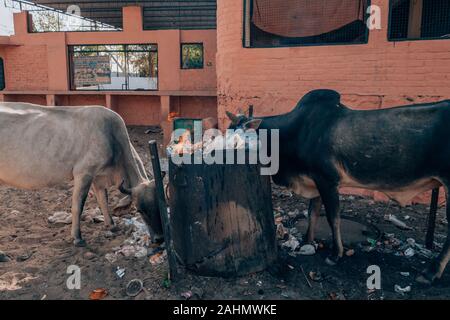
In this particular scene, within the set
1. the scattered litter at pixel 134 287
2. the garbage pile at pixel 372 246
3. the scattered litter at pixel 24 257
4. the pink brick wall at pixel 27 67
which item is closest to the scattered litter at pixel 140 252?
the scattered litter at pixel 134 287

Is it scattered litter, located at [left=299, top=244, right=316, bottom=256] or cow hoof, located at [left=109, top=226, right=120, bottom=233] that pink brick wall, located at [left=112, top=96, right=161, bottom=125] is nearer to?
cow hoof, located at [left=109, top=226, right=120, bottom=233]

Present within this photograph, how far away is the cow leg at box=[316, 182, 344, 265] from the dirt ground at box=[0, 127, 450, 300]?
10 cm

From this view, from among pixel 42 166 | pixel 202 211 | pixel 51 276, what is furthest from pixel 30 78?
pixel 202 211

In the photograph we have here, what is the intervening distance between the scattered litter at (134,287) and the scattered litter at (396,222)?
11.2 ft

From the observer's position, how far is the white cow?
4457 millimetres

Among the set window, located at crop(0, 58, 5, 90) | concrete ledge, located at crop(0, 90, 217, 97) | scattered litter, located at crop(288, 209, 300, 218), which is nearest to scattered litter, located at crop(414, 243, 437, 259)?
scattered litter, located at crop(288, 209, 300, 218)

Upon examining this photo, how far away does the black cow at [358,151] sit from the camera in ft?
11.7

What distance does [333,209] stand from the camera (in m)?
3.88

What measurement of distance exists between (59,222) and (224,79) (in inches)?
149

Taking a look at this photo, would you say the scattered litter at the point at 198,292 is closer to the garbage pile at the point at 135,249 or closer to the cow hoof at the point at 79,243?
the garbage pile at the point at 135,249

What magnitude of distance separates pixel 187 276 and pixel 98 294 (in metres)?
0.80

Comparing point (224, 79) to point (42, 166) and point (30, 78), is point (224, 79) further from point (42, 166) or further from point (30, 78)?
point (30, 78)
